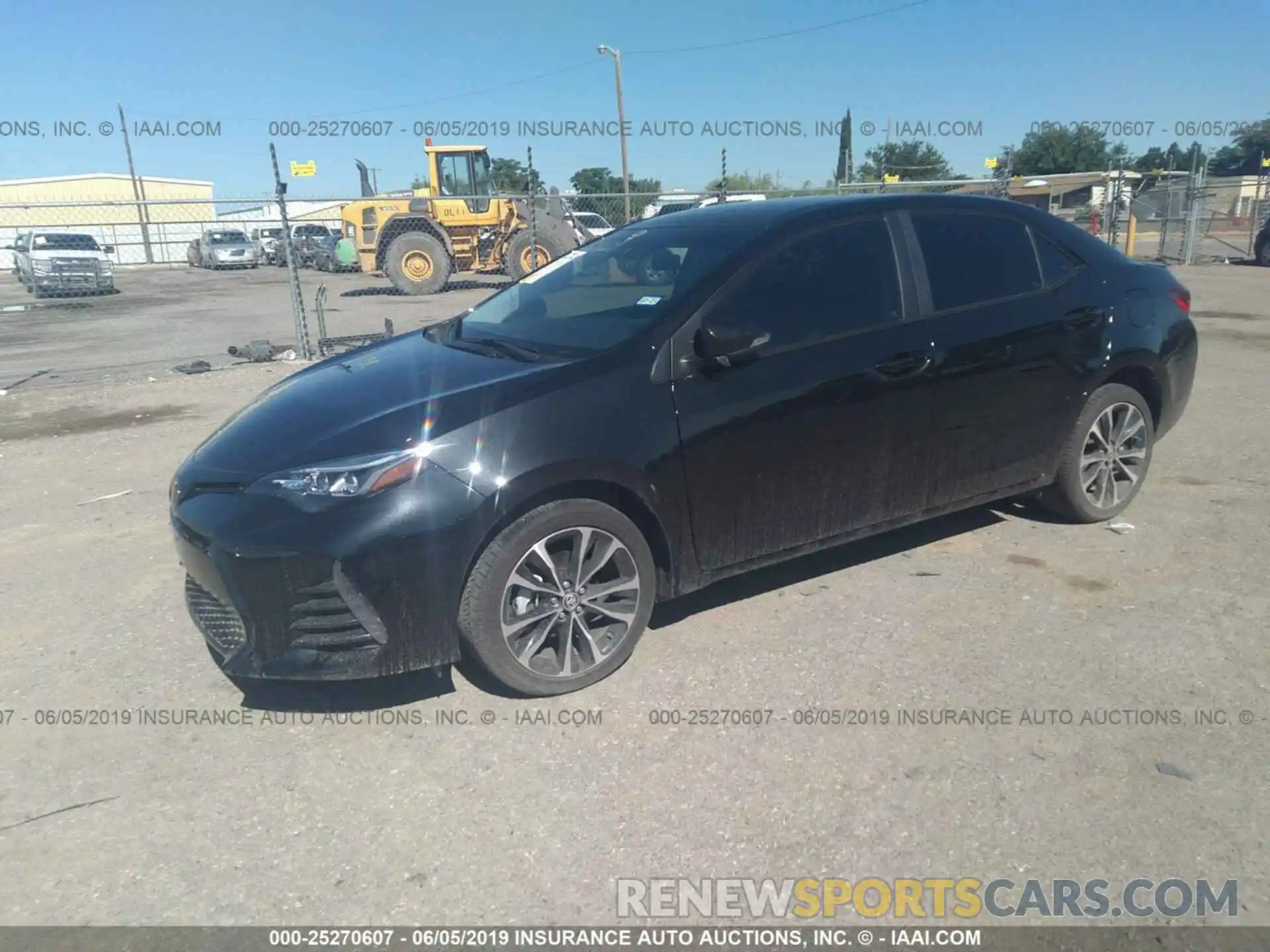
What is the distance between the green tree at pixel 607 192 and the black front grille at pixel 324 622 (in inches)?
398

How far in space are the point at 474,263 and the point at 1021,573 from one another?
57.8ft

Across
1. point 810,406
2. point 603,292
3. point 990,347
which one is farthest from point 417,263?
point 810,406

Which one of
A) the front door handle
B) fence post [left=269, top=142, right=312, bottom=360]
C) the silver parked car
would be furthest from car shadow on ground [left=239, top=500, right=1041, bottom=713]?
the silver parked car

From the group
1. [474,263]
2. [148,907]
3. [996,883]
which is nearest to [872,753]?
[996,883]

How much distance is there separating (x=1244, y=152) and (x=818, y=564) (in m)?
84.2

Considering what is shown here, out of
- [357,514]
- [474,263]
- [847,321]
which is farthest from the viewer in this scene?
[474,263]

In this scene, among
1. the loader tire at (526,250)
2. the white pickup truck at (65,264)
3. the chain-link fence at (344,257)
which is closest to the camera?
the chain-link fence at (344,257)

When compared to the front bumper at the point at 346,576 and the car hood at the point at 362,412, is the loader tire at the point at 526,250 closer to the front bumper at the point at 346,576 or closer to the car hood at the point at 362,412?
the car hood at the point at 362,412

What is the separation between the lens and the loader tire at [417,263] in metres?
19.3

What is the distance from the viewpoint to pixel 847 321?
383 centimetres

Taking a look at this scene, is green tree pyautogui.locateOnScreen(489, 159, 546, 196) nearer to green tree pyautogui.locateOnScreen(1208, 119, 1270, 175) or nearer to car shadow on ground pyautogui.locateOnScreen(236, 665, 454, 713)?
car shadow on ground pyautogui.locateOnScreen(236, 665, 454, 713)

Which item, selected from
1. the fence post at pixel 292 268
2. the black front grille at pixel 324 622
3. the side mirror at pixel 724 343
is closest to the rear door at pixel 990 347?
the side mirror at pixel 724 343

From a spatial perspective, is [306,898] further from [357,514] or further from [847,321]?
[847,321]

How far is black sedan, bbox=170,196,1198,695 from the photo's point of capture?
9.93 ft
